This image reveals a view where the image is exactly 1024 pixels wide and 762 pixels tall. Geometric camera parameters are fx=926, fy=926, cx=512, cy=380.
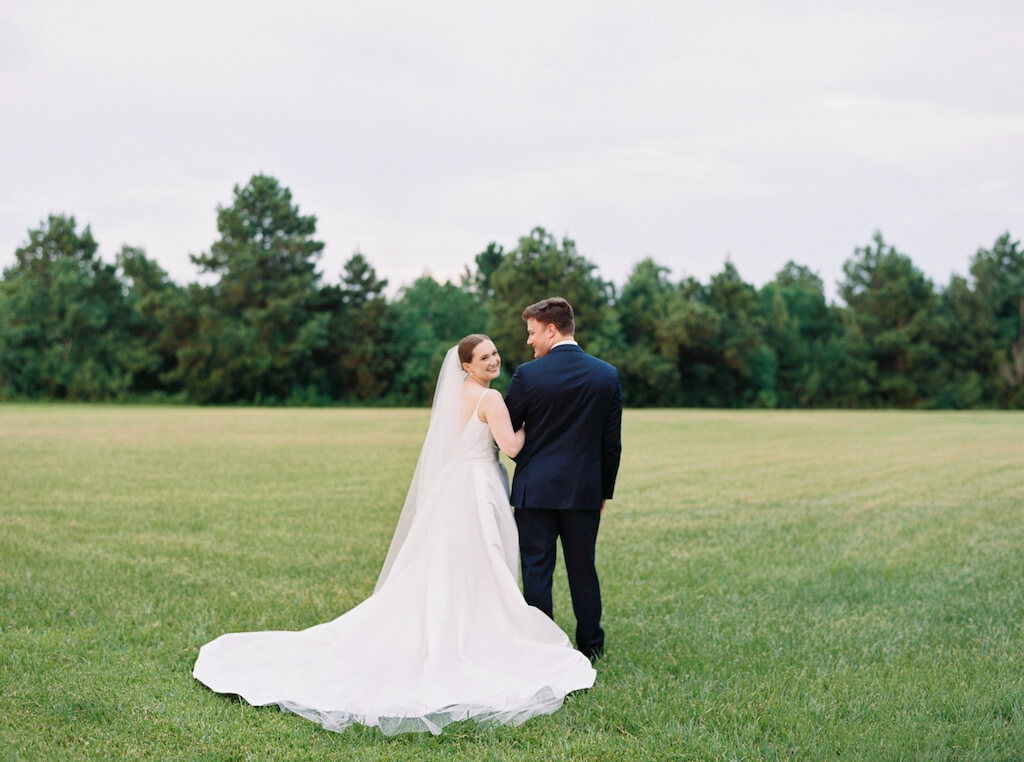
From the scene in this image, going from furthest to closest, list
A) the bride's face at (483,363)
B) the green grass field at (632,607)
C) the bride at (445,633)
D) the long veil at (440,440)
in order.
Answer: the long veil at (440,440)
the bride's face at (483,363)
the bride at (445,633)
the green grass field at (632,607)

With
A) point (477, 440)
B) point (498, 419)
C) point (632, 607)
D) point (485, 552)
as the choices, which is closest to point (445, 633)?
point (485, 552)

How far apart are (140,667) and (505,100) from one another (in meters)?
32.2

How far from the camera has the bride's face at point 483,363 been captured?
549 centimetres

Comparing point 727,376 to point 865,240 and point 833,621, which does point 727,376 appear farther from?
point 833,621

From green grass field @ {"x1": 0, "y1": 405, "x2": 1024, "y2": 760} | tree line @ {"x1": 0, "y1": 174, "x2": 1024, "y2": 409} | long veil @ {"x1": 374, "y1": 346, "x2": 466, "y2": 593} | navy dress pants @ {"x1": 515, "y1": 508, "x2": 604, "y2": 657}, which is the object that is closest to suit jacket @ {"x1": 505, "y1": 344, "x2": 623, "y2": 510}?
navy dress pants @ {"x1": 515, "y1": 508, "x2": 604, "y2": 657}

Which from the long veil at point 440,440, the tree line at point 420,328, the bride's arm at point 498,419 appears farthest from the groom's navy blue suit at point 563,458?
the tree line at point 420,328

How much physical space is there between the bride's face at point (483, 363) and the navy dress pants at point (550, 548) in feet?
2.78

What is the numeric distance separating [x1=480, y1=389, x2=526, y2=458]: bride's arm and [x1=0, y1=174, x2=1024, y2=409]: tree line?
49.8 metres

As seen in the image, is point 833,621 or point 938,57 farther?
point 938,57

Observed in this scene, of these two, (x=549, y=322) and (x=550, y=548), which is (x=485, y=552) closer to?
(x=550, y=548)

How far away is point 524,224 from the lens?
6188 centimetres

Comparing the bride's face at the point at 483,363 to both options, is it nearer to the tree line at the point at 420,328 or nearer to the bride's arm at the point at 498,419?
the bride's arm at the point at 498,419

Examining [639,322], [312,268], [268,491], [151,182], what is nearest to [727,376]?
[639,322]

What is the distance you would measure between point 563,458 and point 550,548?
0.57m
